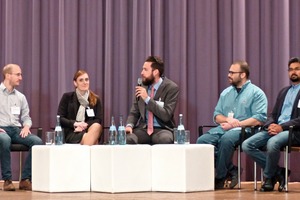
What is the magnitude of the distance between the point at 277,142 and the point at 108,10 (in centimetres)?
271

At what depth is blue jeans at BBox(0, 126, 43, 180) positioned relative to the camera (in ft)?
21.6

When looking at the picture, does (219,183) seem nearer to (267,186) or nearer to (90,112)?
(267,186)

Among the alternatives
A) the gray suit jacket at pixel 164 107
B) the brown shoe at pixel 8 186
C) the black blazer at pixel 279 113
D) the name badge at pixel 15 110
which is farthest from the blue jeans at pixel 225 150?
the name badge at pixel 15 110

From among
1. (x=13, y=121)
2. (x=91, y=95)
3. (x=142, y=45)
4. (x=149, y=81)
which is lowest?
(x=13, y=121)

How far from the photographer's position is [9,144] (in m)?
6.64

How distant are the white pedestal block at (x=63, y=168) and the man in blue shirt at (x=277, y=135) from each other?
148cm

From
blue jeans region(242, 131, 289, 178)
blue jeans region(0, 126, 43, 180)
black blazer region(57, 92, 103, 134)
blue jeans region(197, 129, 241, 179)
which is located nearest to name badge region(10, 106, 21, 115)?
blue jeans region(0, 126, 43, 180)

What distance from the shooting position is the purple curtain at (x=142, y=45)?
7547 mm

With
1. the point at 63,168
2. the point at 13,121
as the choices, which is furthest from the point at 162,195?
the point at 13,121

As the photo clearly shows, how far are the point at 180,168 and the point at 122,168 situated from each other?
0.50 meters

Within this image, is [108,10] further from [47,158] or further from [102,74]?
[47,158]

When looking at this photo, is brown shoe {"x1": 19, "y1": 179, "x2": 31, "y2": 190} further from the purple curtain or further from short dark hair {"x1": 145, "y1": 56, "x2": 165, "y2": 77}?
short dark hair {"x1": 145, "y1": 56, "x2": 165, "y2": 77}

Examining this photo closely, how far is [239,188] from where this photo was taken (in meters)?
6.50

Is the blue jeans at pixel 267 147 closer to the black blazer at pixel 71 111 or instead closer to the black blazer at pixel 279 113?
the black blazer at pixel 279 113
